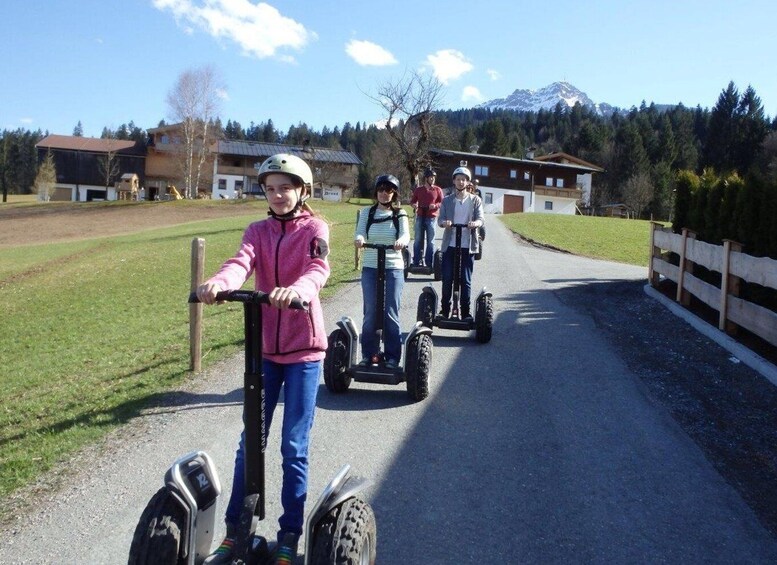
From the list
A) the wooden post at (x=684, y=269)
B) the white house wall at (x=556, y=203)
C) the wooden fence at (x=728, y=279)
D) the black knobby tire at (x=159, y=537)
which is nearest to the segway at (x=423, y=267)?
the wooden fence at (x=728, y=279)

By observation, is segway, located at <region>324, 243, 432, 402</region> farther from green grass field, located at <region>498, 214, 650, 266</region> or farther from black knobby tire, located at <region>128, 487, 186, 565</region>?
green grass field, located at <region>498, 214, 650, 266</region>

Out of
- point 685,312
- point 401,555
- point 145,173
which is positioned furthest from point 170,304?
point 145,173

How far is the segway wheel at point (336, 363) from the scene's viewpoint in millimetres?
6461

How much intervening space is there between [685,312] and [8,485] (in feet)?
29.8

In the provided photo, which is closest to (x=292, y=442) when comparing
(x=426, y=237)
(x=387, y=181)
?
(x=387, y=181)

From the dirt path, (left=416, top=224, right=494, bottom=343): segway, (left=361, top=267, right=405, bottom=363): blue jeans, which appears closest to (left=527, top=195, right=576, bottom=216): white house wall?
the dirt path

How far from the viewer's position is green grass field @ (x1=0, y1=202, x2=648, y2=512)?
239 inches

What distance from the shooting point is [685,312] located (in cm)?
1049

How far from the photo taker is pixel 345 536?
3.01m

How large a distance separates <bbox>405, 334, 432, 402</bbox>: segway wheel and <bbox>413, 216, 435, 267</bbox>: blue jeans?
8.25m

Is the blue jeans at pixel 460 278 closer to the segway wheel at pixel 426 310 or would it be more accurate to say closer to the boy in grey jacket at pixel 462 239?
the boy in grey jacket at pixel 462 239

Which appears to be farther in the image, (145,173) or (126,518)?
(145,173)

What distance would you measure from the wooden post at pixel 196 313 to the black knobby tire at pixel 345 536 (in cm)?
440

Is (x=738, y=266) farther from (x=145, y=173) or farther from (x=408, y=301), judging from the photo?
(x=145, y=173)
